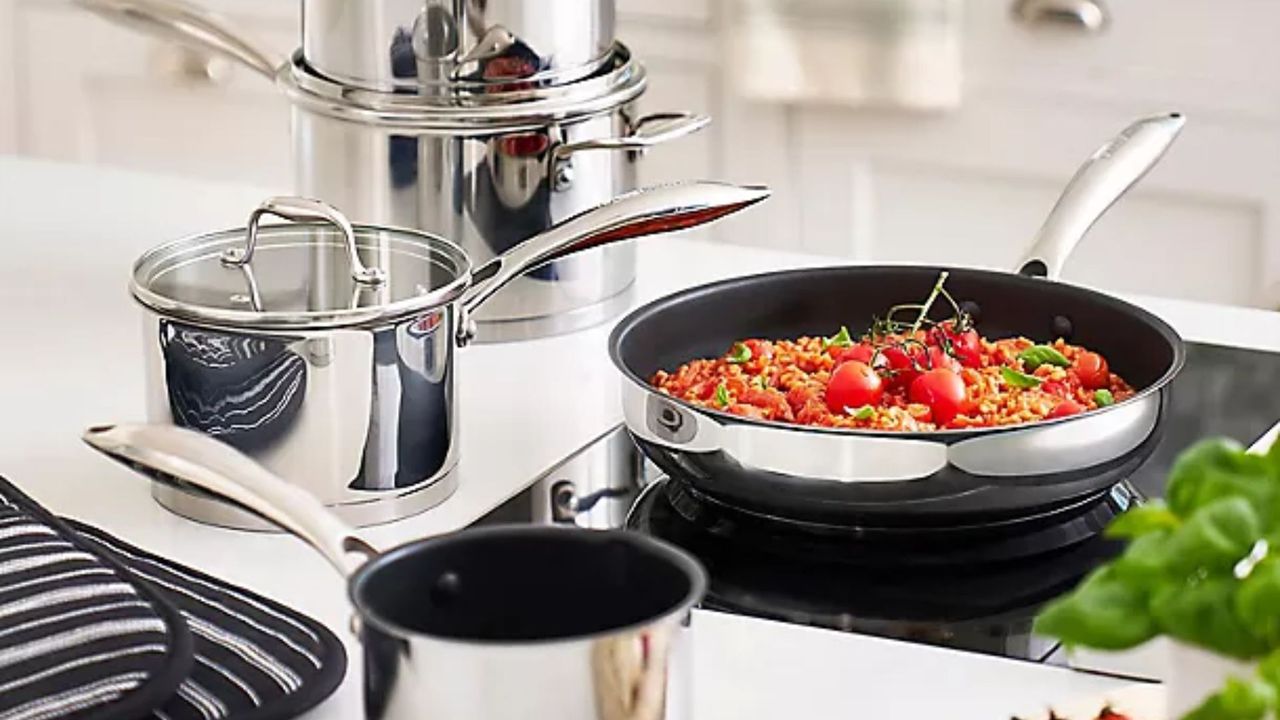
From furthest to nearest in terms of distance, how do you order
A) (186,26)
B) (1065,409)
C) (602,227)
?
(186,26) → (602,227) → (1065,409)

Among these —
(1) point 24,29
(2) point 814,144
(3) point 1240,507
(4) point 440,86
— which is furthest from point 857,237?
(3) point 1240,507

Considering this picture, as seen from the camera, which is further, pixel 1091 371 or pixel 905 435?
pixel 1091 371

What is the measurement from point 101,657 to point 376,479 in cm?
25

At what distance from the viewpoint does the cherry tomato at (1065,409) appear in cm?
116

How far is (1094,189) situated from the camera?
55.6 inches

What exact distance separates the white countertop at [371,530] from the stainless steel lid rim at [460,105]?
0.49ft

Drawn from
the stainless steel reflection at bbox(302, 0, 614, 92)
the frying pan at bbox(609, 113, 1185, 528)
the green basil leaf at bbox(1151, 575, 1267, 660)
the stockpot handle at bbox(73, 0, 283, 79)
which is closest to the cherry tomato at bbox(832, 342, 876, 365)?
the frying pan at bbox(609, 113, 1185, 528)

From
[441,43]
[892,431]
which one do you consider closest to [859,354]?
[892,431]

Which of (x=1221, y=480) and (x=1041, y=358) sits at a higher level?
(x=1221, y=480)

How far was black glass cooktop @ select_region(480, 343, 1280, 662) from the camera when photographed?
1050 mm

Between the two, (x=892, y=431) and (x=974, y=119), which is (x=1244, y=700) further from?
(x=974, y=119)

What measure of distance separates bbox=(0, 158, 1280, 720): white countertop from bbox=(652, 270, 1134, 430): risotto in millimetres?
111

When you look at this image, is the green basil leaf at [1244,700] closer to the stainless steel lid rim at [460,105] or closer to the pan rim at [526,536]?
the pan rim at [526,536]

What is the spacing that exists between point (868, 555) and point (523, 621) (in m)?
0.32
